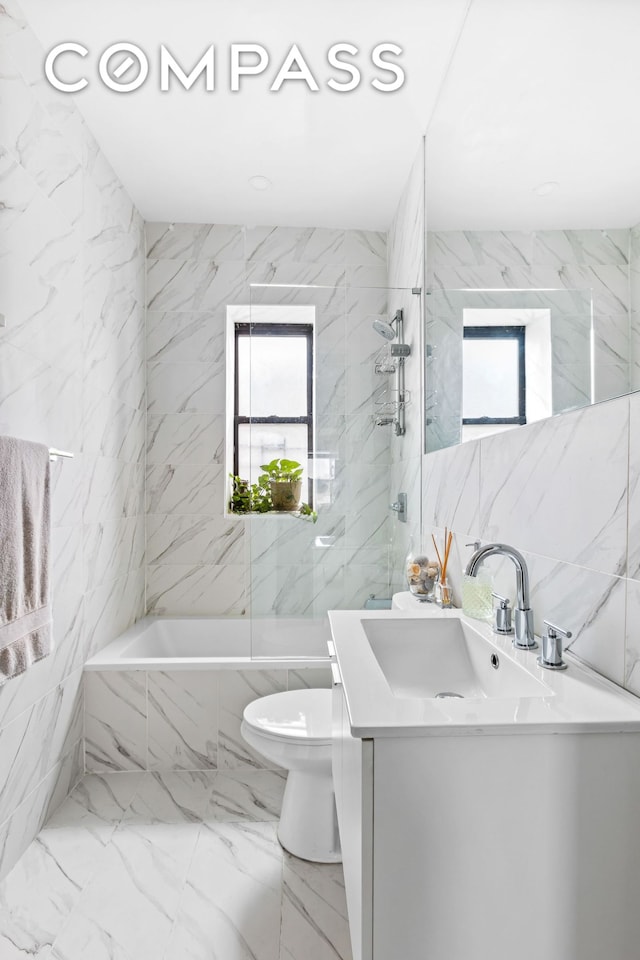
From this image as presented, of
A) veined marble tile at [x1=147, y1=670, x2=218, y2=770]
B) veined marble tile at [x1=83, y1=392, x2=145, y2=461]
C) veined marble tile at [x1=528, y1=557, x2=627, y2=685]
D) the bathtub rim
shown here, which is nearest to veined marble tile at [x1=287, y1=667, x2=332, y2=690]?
the bathtub rim

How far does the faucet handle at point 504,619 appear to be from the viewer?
50.3 inches

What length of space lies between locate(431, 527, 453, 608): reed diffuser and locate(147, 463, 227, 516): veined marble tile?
1621mm

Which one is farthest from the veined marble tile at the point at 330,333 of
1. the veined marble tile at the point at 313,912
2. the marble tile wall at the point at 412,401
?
the veined marble tile at the point at 313,912

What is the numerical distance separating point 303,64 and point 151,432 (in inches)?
76.4

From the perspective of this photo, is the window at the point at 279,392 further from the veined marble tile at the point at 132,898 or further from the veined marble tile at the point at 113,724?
the veined marble tile at the point at 132,898

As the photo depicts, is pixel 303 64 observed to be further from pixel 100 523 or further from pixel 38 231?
pixel 100 523

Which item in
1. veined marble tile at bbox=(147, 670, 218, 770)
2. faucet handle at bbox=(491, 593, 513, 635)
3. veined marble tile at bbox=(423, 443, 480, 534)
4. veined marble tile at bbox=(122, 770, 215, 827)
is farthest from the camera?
veined marble tile at bbox=(147, 670, 218, 770)

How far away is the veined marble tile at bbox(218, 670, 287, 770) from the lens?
93.1 inches

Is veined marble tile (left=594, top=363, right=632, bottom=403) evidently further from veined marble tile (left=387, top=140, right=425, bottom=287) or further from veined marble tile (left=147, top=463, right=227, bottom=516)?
veined marble tile (left=147, top=463, right=227, bottom=516)

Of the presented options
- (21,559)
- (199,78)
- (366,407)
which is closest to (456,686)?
(21,559)

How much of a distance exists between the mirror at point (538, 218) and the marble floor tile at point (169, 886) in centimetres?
143

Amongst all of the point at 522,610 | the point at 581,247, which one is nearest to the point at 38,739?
the point at 522,610

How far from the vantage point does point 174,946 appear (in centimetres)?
146

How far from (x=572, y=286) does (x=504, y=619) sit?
71cm
